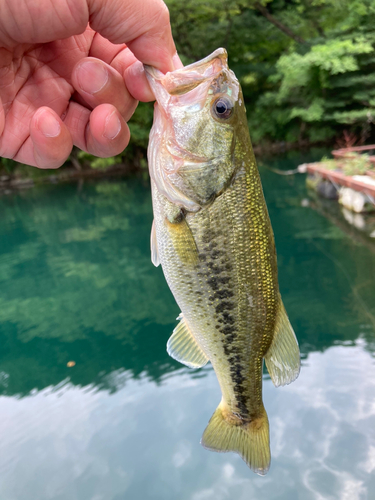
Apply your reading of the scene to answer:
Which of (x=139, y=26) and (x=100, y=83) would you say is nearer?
(x=139, y=26)

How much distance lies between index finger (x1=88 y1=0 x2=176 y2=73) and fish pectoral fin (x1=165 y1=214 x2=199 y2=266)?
673mm

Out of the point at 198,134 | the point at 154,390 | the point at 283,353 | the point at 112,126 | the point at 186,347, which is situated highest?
the point at 112,126

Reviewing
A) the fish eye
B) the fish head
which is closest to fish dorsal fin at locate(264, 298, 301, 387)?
the fish head

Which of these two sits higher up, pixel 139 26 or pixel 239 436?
pixel 139 26

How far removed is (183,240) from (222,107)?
1.92 ft

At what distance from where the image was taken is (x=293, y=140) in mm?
26656

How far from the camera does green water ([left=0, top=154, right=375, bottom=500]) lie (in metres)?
3.98

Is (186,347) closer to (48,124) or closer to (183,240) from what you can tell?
(183,240)

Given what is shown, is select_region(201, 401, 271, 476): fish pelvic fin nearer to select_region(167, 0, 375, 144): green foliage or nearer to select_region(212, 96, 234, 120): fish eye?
select_region(212, 96, 234, 120): fish eye

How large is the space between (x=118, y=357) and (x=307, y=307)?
3241 mm

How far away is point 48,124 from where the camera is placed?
1815 millimetres

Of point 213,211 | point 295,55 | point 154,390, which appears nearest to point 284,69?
point 295,55

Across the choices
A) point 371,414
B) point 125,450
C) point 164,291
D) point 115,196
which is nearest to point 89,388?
point 125,450

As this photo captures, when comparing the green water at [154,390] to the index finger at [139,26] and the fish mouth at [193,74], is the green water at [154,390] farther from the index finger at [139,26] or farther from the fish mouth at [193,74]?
the index finger at [139,26]
